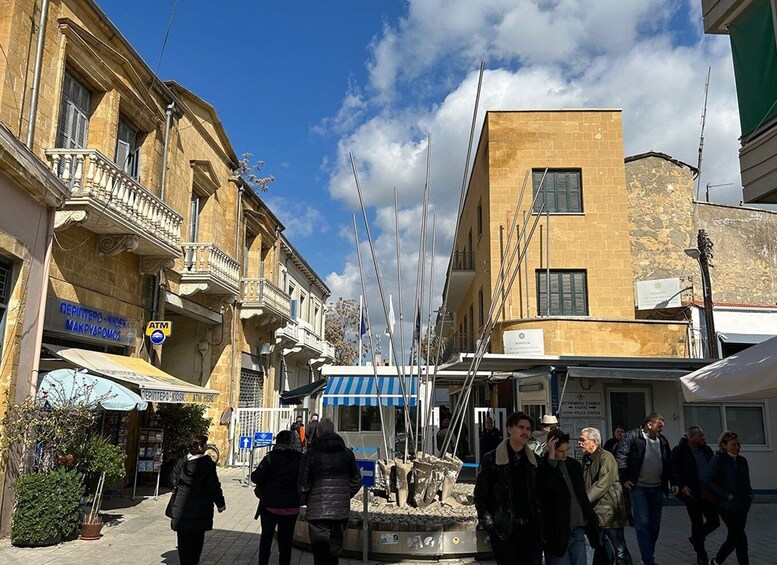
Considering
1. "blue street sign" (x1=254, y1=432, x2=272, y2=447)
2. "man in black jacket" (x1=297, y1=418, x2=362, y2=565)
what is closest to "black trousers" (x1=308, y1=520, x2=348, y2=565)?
"man in black jacket" (x1=297, y1=418, x2=362, y2=565)

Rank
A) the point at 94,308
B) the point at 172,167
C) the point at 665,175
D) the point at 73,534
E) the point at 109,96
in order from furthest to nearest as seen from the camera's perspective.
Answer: the point at 665,175, the point at 172,167, the point at 109,96, the point at 94,308, the point at 73,534

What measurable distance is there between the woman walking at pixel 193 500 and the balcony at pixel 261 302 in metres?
14.4

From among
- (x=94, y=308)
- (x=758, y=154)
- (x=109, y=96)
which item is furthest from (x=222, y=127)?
(x=758, y=154)

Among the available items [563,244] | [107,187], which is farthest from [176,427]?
[563,244]

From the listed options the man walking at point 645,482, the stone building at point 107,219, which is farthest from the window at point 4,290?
the man walking at point 645,482

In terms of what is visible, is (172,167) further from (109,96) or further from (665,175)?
(665,175)

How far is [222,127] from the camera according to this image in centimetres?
1938

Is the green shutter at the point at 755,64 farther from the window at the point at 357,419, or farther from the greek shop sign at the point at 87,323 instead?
the window at the point at 357,419

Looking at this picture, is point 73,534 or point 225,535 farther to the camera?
point 225,535

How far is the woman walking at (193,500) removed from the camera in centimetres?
641

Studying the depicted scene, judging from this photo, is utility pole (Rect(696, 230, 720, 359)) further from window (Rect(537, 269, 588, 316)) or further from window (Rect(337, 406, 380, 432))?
window (Rect(337, 406, 380, 432))

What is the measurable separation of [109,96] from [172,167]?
127 inches

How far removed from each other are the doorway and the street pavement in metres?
3.22

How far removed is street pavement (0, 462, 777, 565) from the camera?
7.69 metres
